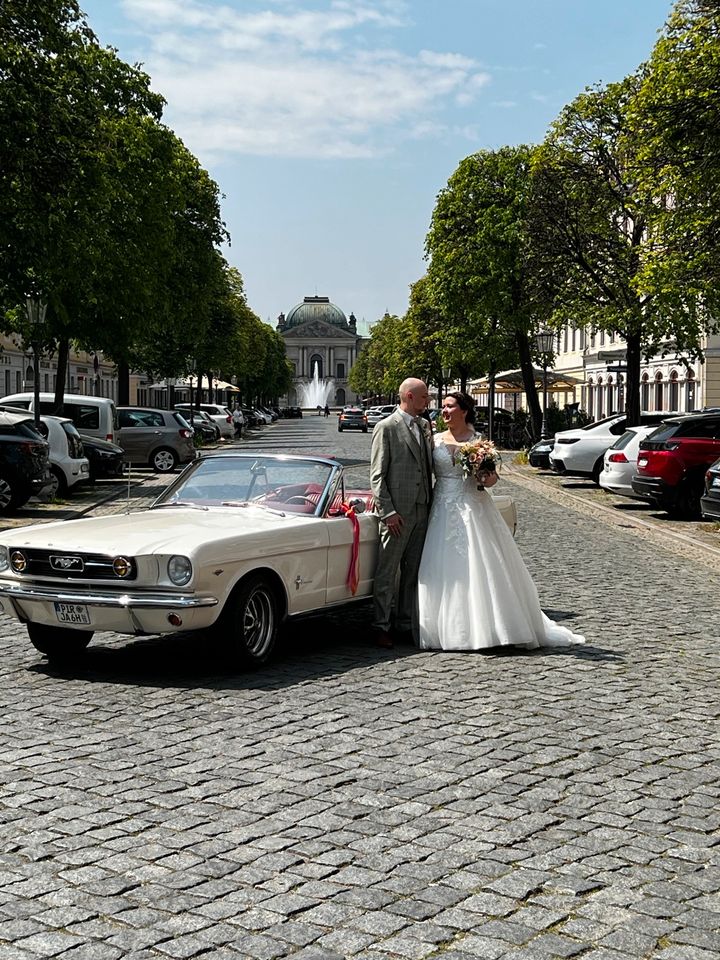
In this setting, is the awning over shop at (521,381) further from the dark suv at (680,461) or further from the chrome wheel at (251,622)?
the chrome wheel at (251,622)

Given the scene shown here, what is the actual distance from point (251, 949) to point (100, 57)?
3777 cm

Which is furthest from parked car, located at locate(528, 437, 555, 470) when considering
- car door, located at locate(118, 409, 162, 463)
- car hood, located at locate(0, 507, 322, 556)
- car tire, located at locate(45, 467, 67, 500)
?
car hood, located at locate(0, 507, 322, 556)

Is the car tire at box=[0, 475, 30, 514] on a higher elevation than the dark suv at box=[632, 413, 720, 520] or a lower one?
lower

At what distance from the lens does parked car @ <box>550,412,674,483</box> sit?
3259cm

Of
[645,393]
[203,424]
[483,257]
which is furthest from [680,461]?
[645,393]

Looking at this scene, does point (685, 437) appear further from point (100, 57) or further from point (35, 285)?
point (100, 57)

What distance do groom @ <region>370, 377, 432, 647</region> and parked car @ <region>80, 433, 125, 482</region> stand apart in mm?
21334

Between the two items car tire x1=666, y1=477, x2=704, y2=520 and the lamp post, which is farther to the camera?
the lamp post

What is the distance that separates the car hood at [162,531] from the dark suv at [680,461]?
14231 mm

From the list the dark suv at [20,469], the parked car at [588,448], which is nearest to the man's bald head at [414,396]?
the dark suv at [20,469]

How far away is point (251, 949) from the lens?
173 inches

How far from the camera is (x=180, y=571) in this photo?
8547mm

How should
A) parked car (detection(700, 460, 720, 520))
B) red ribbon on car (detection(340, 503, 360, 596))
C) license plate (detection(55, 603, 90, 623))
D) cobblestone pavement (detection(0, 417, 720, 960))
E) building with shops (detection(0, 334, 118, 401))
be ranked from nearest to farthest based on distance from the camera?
cobblestone pavement (detection(0, 417, 720, 960)) → license plate (detection(55, 603, 90, 623)) → red ribbon on car (detection(340, 503, 360, 596)) → parked car (detection(700, 460, 720, 520)) → building with shops (detection(0, 334, 118, 401))

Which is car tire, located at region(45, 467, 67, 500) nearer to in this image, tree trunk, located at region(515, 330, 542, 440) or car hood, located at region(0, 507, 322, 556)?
car hood, located at region(0, 507, 322, 556)
